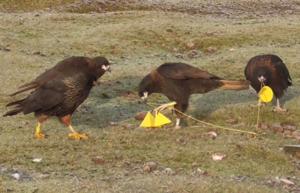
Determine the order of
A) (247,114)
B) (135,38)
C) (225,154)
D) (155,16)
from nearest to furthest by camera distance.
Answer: (225,154) → (247,114) → (135,38) → (155,16)

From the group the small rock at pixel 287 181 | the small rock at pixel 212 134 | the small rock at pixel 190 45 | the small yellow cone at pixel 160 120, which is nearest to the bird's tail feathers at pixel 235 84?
the small rock at pixel 212 134

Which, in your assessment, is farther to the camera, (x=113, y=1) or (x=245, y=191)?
(x=113, y=1)

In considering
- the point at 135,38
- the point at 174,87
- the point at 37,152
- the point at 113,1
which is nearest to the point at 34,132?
the point at 37,152

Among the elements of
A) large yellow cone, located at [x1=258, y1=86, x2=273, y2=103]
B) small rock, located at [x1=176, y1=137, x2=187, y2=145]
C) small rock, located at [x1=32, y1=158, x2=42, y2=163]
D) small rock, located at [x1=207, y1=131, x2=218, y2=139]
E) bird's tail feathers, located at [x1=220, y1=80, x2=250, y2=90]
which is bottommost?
small rock, located at [x1=207, y1=131, x2=218, y2=139]

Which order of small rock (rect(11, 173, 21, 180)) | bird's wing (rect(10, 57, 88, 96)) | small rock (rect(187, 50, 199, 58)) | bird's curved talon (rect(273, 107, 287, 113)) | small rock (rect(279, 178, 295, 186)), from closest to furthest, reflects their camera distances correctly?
small rock (rect(11, 173, 21, 180))
small rock (rect(279, 178, 295, 186))
bird's wing (rect(10, 57, 88, 96))
bird's curved talon (rect(273, 107, 287, 113))
small rock (rect(187, 50, 199, 58))

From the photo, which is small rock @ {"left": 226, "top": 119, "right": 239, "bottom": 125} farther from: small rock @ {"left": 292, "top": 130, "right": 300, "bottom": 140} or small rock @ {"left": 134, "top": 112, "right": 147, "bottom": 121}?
small rock @ {"left": 134, "top": 112, "right": 147, "bottom": 121}

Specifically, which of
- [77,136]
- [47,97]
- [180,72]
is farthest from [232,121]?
[47,97]

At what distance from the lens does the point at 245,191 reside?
12.7 meters

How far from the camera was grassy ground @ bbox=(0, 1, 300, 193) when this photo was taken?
13.3 metres

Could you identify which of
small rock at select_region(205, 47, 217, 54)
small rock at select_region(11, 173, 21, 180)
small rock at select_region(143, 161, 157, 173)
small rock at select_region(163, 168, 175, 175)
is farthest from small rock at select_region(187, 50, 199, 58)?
small rock at select_region(11, 173, 21, 180)

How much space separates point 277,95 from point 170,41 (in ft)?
42.0

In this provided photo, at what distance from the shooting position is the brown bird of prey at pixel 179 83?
16.1 meters

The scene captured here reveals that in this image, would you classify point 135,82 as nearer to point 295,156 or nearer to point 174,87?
point 174,87

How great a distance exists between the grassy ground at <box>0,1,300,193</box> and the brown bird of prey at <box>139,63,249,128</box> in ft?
2.89
